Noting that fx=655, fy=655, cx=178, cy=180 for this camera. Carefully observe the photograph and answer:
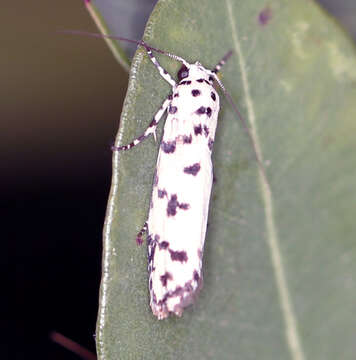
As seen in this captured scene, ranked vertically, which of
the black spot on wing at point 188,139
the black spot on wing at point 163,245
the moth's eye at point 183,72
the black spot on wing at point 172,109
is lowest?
the black spot on wing at point 163,245

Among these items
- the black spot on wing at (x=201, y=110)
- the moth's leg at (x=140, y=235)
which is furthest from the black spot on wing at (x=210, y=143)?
the moth's leg at (x=140, y=235)

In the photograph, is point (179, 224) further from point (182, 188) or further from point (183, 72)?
point (183, 72)

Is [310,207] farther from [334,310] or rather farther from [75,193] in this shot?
[75,193]

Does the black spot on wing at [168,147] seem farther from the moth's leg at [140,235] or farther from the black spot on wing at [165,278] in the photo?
the black spot on wing at [165,278]

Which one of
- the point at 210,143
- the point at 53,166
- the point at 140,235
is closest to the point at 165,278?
the point at 140,235

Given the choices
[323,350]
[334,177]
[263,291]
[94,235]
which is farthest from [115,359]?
[94,235]

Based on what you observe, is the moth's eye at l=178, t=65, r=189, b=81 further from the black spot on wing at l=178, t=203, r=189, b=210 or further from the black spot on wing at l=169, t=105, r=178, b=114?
the black spot on wing at l=178, t=203, r=189, b=210

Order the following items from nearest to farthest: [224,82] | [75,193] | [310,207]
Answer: [310,207] → [224,82] → [75,193]
